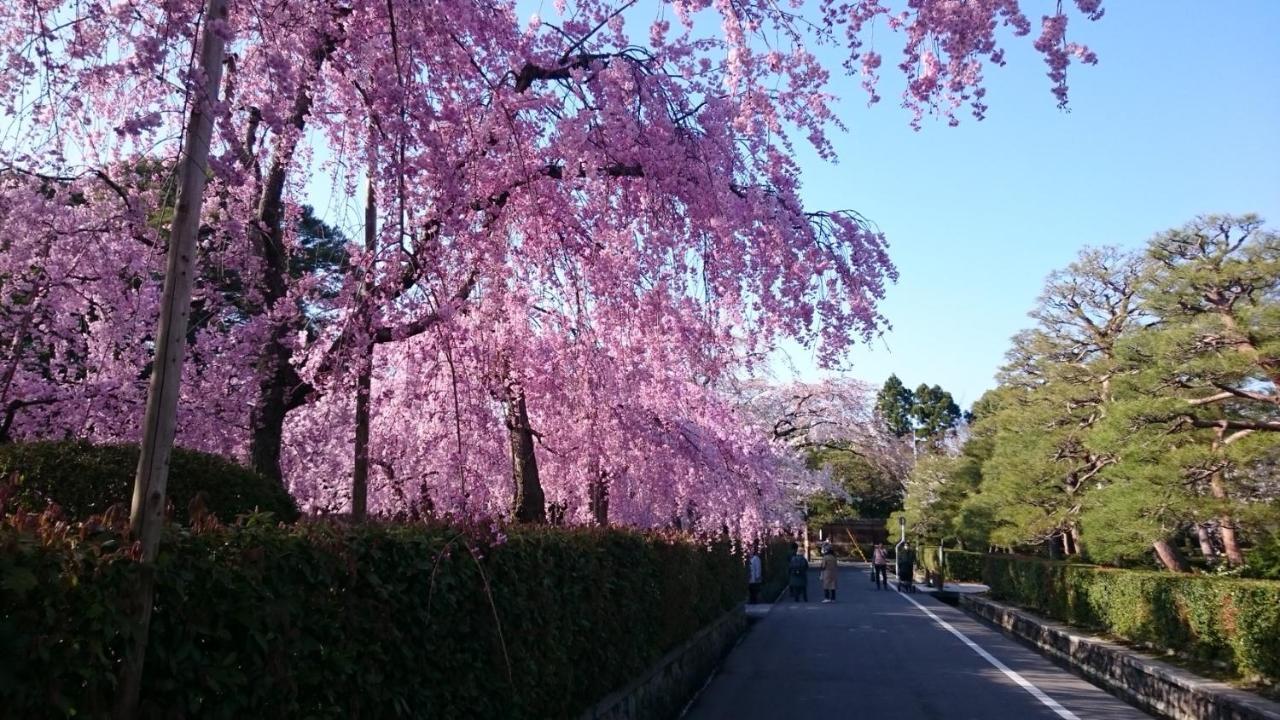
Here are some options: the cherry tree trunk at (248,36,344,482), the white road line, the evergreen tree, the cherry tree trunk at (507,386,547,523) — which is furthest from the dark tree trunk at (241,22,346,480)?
the evergreen tree

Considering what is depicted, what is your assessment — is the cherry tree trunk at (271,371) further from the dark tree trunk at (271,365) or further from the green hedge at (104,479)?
the green hedge at (104,479)

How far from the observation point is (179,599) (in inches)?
128

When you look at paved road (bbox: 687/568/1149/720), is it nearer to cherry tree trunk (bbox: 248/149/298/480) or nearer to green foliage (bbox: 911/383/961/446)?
cherry tree trunk (bbox: 248/149/298/480)

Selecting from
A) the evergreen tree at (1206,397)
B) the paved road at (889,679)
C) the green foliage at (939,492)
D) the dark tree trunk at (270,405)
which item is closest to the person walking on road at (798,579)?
the paved road at (889,679)

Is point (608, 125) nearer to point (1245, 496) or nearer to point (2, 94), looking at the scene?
point (2, 94)

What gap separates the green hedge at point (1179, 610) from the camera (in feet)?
35.9

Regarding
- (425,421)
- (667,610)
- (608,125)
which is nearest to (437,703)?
(608,125)

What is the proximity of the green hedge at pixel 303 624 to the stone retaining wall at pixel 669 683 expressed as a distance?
76 centimetres

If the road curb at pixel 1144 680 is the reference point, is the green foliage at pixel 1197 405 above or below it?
above

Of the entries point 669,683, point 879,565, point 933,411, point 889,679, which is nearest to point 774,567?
point 879,565

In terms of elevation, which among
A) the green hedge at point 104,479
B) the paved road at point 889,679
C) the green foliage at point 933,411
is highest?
the green foliage at point 933,411

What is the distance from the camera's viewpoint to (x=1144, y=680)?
40.0ft

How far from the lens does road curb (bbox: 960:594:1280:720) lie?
959 centimetres

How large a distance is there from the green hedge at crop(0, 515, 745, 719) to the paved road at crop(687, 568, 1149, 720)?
459cm
